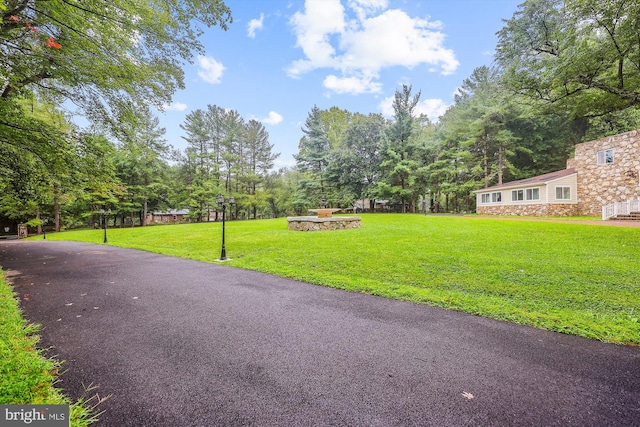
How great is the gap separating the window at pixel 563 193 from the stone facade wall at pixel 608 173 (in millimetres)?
685

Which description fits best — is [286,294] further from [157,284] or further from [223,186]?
[223,186]

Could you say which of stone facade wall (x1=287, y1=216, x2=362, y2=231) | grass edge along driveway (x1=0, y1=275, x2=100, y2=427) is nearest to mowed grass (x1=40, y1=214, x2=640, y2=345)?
stone facade wall (x1=287, y1=216, x2=362, y2=231)

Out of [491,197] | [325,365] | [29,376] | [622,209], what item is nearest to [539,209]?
[491,197]

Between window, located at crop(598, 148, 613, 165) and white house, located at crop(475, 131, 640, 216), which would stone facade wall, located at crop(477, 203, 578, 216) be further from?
window, located at crop(598, 148, 613, 165)

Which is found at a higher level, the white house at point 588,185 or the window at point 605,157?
the window at point 605,157

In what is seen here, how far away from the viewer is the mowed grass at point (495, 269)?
11.8ft

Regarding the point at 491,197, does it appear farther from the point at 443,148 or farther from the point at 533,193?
the point at 443,148

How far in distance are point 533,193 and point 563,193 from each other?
5.59 feet

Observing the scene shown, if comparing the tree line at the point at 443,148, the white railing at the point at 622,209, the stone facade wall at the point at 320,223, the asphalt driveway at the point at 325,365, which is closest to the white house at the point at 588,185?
the white railing at the point at 622,209

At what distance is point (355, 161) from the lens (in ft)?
95.6

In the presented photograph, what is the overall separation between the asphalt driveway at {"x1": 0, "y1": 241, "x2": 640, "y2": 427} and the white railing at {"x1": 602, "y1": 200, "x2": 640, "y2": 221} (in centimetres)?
1794

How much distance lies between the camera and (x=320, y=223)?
12.5m

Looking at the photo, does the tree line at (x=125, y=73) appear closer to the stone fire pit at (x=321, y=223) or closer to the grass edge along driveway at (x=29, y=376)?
the grass edge along driveway at (x=29, y=376)

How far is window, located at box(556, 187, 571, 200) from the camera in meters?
18.6
